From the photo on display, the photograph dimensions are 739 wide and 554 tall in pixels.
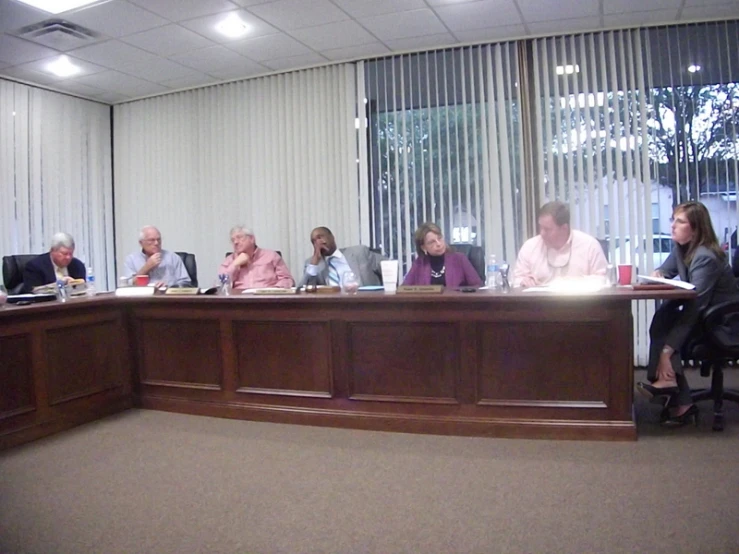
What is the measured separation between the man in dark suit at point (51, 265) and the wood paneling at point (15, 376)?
A: 1.24 m

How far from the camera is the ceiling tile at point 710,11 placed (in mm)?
4504

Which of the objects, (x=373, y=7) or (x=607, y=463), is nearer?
(x=607, y=463)

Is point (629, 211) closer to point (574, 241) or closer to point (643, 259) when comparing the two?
point (643, 259)

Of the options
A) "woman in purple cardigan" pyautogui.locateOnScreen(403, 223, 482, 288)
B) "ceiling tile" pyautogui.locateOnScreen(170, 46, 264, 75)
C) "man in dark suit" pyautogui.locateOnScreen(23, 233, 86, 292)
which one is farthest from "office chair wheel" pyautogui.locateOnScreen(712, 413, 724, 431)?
"ceiling tile" pyautogui.locateOnScreen(170, 46, 264, 75)

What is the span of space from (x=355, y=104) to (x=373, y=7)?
53.0 inches

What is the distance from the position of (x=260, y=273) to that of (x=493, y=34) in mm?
2757

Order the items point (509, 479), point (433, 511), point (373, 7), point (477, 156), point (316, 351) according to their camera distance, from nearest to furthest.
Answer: point (433, 511), point (509, 479), point (316, 351), point (373, 7), point (477, 156)

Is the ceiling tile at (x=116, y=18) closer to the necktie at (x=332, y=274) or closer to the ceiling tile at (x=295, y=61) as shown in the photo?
the ceiling tile at (x=295, y=61)

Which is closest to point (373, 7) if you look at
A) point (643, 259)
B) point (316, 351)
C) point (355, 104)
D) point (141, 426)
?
point (355, 104)

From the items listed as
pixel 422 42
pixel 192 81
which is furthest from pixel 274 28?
pixel 192 81

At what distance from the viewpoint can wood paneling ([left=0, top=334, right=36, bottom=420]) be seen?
3332 millimetres

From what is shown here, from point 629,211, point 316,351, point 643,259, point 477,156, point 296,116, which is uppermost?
point 296,116

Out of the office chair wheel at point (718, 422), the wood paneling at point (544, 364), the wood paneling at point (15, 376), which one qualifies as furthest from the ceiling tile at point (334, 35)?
the office chair wheel at point (718, 422)

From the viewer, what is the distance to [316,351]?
3568 mm
